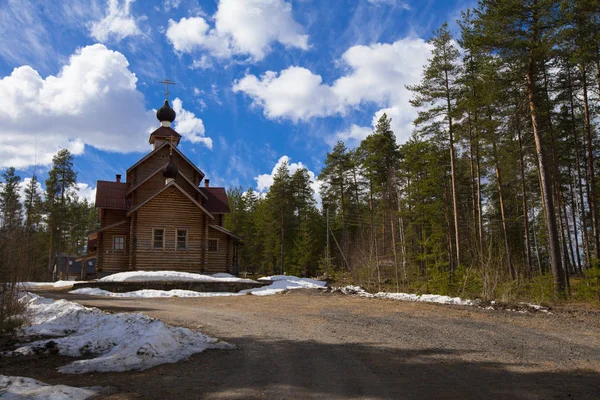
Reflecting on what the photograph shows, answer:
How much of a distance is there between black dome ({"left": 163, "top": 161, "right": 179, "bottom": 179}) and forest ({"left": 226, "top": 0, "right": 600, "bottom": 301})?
475 inches

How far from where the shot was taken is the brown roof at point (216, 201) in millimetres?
33219

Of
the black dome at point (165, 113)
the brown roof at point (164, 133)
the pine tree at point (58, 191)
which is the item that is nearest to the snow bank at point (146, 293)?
the brown roof at point (164, 133)

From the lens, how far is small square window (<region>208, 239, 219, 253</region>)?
30078 mm

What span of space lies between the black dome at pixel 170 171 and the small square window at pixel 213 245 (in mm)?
5410

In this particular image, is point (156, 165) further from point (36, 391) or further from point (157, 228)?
point (36, 391)

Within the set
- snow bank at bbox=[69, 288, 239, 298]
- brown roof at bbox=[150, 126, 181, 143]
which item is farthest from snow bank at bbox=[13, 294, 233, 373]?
brown roof at bbox=[150, 126, 181, 143]

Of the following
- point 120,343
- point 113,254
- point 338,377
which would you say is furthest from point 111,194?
point 338,377

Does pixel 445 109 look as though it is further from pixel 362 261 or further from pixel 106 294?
pixel 106 294

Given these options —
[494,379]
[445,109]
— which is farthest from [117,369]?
[445,109]

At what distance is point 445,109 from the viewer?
24.7 metres

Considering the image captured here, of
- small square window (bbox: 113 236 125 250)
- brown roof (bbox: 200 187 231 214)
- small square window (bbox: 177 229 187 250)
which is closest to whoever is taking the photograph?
small square window (bbox: 113 236 125 250)

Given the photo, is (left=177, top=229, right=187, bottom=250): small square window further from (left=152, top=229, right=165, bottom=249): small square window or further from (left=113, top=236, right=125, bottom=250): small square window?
(left=113, top=236, right=125, bottom=250): small square window

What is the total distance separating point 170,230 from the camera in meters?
28.6

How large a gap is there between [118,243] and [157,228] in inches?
105
